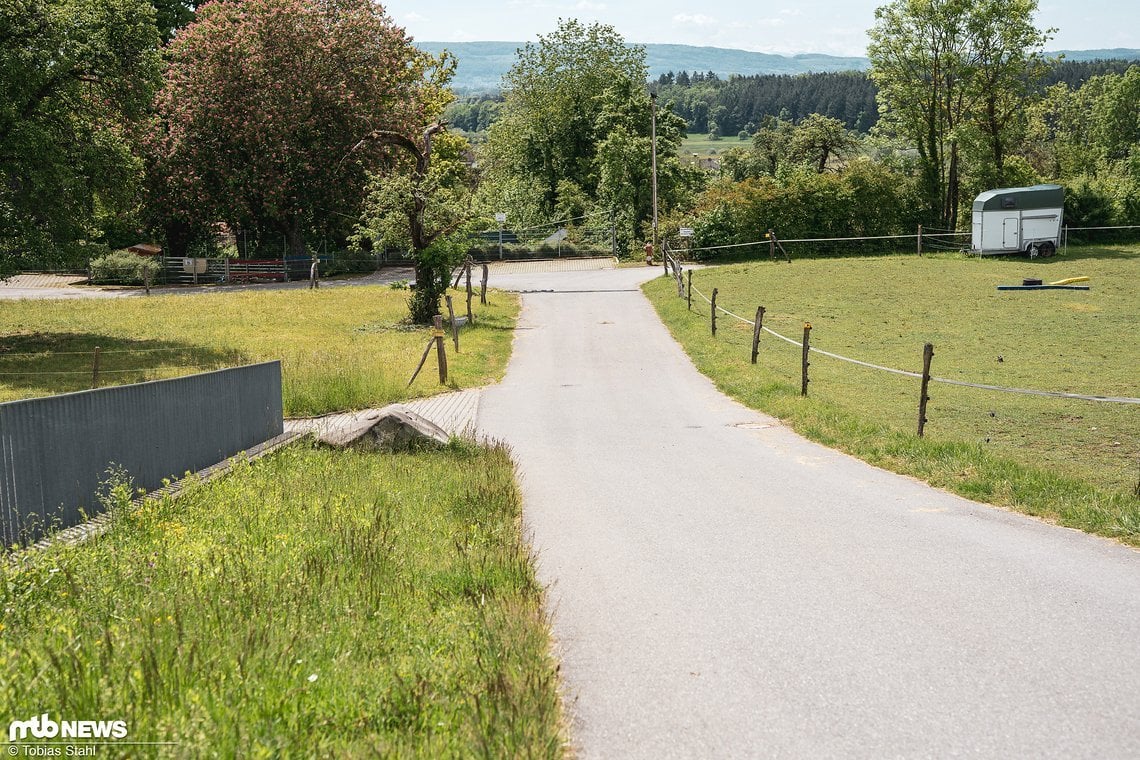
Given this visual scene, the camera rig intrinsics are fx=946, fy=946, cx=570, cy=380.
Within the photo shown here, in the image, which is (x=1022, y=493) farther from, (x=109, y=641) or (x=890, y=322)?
(x=890, y=322)

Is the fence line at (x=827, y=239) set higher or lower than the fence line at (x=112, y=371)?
higher

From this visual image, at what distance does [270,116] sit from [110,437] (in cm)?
3906

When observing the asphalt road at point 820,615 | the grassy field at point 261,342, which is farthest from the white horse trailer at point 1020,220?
the asphalt road at point 820,615

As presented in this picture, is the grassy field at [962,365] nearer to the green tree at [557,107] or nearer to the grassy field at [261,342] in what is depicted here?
the grassy field at [261,342]

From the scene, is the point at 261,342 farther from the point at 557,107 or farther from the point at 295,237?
the point at 557,107

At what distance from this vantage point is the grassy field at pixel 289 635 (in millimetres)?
4402

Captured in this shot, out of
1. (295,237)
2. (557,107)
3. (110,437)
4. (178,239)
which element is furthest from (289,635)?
(557,107)

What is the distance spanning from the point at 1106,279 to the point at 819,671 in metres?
40.1

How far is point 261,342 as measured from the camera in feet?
88.5

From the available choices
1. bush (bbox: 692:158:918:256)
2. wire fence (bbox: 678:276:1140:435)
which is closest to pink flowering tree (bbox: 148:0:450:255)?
bush (bbox: 692:158:918:256)

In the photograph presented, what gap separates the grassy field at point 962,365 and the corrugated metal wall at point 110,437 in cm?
867

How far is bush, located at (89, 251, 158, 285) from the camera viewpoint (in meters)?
45.3

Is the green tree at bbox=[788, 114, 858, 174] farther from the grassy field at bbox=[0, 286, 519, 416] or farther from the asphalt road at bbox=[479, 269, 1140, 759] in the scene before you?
the asphalt road at bbox=[479, 269, 1140, 759]

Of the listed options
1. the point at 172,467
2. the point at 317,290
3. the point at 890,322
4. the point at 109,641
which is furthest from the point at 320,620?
the point at 317,290
